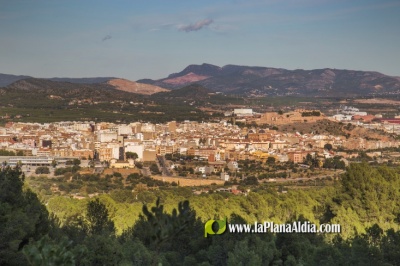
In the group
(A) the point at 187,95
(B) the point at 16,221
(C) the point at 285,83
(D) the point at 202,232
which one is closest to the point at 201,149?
(D) the point at 202,232

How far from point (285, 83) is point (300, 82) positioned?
4.31m

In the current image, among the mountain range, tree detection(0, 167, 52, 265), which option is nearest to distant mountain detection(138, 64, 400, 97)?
the mountain range

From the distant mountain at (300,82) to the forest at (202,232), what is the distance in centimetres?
10652

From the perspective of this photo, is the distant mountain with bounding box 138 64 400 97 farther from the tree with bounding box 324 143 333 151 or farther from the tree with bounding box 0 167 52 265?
the tree with bounding box 0 167 52 265

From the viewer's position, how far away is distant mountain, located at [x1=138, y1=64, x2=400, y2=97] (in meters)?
128

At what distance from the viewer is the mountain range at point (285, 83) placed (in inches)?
4685

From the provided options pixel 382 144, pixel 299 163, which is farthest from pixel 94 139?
pixel 382 144

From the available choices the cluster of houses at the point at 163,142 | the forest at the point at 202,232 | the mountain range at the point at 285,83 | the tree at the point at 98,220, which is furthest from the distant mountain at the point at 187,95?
the tree at the point at 98,220

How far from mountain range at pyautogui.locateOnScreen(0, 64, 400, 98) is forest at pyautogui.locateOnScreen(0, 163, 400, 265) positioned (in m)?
94.4

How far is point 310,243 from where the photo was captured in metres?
10.2

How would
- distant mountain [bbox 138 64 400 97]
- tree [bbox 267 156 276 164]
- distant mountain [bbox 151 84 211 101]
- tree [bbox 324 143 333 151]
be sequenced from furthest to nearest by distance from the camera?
1. distant mountain [bbox 138 64 400 97]
2. distant mountain [bbox 151 84 211 101]
3. tree [bbox 324 143 333 151]
4. tree [bbox 267 156 276 164]

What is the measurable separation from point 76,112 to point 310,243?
50350 millimetres

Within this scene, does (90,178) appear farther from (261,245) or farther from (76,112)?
(76,112)

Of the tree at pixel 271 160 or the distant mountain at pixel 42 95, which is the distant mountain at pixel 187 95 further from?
the tree at pixel 271 160
